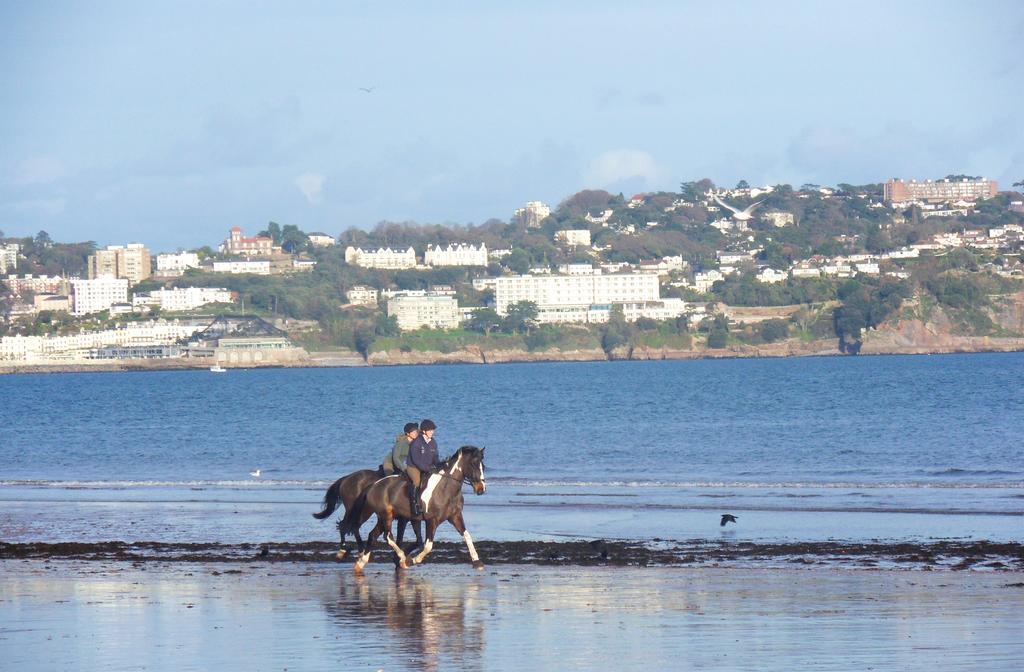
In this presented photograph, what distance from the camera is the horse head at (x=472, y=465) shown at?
48.2 feet

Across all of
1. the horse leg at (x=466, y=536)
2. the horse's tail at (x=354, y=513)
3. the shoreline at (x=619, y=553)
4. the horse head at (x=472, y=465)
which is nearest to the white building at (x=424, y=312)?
the shoreline at (x=619, y=553)

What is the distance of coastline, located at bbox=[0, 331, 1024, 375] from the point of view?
→ 168125 mm

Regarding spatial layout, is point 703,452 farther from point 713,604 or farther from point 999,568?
point 713,604

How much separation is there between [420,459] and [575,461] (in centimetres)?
2287

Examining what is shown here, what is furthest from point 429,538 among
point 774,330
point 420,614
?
point 774,330

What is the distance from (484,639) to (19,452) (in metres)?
34.5

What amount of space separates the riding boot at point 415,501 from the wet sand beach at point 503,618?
0.63 meters

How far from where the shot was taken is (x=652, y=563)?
52.2 feet

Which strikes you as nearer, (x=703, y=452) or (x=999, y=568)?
(x=999, y=568)

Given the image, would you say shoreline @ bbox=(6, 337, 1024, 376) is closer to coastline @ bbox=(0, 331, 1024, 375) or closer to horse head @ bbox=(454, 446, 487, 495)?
coastline @ bbox=(0, 331, 1024, 375)

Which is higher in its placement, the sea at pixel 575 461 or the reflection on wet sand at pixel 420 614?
the reflection on wet sand at pixel 420 614

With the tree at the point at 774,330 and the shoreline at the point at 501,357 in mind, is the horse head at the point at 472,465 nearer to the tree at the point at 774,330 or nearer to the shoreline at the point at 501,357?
the shoreline at the point at 501,357

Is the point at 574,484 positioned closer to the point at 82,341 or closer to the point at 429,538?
the point at 429,538

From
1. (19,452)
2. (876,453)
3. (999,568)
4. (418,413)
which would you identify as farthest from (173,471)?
(418,413)
